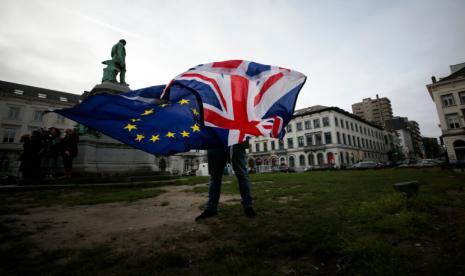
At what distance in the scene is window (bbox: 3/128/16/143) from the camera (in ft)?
132

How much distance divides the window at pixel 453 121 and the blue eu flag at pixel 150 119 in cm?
4993

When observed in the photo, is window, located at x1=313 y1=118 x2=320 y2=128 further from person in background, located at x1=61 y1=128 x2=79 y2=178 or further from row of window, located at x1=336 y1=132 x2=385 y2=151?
person in background, located at x1=61 y1=128 x2=79 y2=178

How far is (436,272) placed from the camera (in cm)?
163

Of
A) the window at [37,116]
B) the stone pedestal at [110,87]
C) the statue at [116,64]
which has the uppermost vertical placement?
the window at [37,116]

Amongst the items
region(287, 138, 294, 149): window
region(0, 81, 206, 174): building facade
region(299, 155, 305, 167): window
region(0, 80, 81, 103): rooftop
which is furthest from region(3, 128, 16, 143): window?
region(299, 155, 305, 167): window

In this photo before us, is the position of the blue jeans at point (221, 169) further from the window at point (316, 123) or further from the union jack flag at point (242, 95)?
the window at point (316, 123)

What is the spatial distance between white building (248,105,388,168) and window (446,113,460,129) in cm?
1733

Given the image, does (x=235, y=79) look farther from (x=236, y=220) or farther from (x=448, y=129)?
(x=448, y=129)

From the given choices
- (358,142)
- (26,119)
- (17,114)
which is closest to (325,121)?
(358,142)

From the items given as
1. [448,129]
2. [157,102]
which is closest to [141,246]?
[157,102]

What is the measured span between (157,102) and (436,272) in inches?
141

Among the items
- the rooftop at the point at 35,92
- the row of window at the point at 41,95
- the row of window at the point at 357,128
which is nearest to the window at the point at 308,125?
the row of window at the point at 357,128

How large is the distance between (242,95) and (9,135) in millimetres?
55323

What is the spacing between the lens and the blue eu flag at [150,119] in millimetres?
3047
